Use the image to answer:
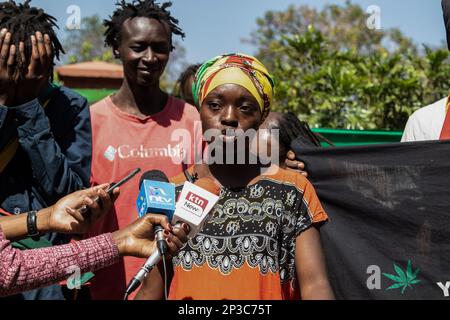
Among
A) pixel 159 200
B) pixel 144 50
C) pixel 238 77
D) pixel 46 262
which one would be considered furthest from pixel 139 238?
pixel 144 50

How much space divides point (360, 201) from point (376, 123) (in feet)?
14.1

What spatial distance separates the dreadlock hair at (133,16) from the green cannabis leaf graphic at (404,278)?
200 cm

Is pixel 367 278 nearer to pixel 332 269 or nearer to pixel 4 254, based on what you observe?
pixel 332 269

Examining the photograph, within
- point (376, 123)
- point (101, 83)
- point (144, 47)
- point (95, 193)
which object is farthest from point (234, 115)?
point (101, 83)

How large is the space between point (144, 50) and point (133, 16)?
309 mm

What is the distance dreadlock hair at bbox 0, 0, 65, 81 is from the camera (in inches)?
142

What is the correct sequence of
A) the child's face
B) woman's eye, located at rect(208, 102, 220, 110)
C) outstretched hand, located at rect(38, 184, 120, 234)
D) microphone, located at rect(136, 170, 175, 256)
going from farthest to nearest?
the child's face
woman's eye, located at rect(208, 102, 220, 110)
outstretched hand, located at rect(38, 184, 120, 234)
microphone, located at rect(136, 170, 175, 256)

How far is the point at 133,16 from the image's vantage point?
469 cm

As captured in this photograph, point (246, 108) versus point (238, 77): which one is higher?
point (238, 77)

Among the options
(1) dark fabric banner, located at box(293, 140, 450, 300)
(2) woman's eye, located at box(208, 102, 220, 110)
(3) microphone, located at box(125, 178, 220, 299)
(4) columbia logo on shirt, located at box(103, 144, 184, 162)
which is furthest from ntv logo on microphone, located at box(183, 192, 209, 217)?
(4) columbia logo on shirt, located at box(103, 144, 184, 162)

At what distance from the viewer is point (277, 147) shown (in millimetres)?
4000

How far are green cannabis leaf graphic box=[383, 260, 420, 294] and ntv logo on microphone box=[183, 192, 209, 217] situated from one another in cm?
149

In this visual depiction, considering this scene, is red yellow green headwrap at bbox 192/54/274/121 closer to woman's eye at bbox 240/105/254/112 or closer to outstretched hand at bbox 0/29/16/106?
woman's eye at bbox 240/105/254/112

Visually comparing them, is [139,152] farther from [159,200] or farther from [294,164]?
[159,200]
